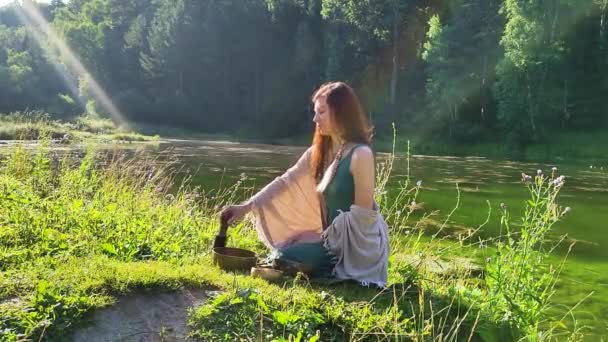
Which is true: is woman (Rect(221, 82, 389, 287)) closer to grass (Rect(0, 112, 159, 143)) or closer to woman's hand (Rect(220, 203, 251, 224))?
woman's hand (Rect(220, 203, 251, 224))

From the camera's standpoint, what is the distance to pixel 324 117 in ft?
15.7

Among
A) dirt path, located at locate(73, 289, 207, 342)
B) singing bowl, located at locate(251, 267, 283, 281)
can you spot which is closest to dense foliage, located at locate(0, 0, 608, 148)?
singing bowl, located at locate(251, 267, 283, 281)

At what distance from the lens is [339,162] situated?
15.6 feet

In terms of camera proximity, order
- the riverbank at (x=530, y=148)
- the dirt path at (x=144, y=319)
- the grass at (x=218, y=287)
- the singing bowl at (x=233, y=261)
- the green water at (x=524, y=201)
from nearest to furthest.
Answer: the dirt path at (x=144, y=319), the grass at (x=218, y=287), the singing bowl at (x=233, y=261), the green water at (x=524, y=201), the riverbank at (x=530, y=148)

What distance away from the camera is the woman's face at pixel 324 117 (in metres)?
4.74

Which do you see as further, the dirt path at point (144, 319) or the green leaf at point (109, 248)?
the green leaf at point (109, 248)

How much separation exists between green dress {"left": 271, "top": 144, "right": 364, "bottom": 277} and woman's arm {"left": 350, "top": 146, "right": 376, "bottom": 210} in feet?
0.27

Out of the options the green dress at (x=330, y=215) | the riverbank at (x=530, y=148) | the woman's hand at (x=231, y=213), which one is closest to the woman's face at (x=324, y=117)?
the green dress at (x=330, y=215)

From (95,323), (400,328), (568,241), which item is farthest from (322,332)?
(568,241)

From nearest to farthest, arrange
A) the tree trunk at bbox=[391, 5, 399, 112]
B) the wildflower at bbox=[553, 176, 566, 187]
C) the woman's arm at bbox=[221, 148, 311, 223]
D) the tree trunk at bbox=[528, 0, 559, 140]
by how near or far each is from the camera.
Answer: the wildflower at bbox=[553, 176, 566, 187] < the woman's arm at bbox=[221, 148, 311, 223] < the tree trunk at bbox=[528, 0, 559, 140] < the tree trunk at bbox=[391, 5, 399, 112]

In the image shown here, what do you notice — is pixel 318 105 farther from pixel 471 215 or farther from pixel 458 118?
pixel 458 118

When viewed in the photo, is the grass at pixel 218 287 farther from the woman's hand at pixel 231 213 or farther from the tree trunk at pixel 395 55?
the tree trunk at pixel 395 55

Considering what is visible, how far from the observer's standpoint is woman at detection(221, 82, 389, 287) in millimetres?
4625

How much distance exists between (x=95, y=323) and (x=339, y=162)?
211 cm
